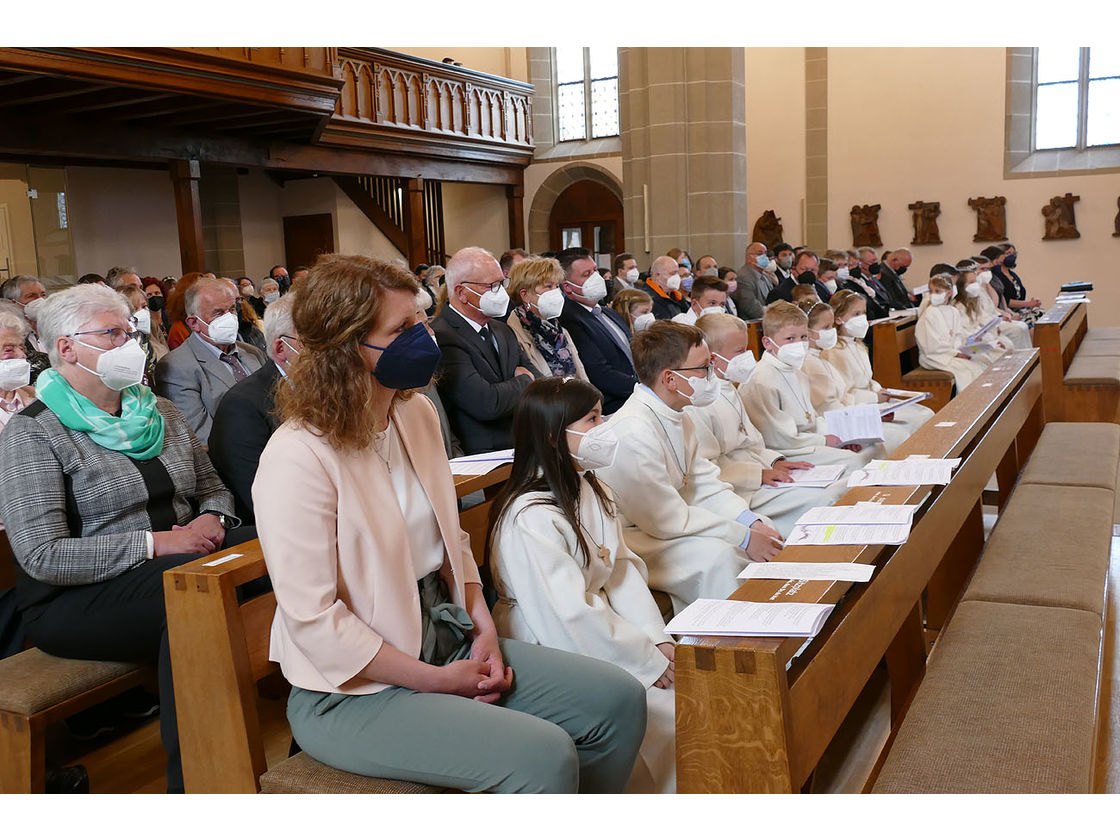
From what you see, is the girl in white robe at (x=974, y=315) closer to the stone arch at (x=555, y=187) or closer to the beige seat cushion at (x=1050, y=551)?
the beige seat cushion at (x=1050, y=551)

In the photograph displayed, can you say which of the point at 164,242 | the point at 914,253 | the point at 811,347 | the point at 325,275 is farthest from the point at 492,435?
the point at 914,253

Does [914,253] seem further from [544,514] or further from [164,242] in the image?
[544,514]

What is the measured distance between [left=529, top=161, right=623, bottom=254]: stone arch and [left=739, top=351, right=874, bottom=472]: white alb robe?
38.3 feet

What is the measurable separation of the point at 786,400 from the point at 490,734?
342 cm

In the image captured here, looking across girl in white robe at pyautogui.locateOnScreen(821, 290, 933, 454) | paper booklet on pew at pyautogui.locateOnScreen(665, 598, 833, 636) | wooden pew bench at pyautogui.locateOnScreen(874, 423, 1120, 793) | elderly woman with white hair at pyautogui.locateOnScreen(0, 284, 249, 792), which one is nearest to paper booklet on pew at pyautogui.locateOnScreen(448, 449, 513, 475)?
elderly woman with white hair at pyautogui.locateOnScreen(0, 284, 249, 792)

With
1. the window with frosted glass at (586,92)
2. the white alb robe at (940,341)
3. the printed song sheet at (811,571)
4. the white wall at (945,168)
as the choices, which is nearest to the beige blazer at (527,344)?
the printed song sheet at (811,571)

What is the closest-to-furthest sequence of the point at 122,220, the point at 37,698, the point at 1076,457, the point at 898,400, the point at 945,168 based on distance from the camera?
the point at 37,698, the point at 1076,457, the point at 898,400, the point at 122,220, the point at 945,168

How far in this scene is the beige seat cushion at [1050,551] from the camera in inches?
109

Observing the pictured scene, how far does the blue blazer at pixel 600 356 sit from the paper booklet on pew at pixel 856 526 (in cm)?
275

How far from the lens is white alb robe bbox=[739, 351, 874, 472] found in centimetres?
481

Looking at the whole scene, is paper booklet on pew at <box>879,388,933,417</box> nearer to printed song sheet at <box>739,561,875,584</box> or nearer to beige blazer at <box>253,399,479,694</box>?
printed song sheet at <box>739,561,875,584</box>

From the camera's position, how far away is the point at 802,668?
→ 1.82 metres

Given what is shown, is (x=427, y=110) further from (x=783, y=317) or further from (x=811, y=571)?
(x=811, y=571)

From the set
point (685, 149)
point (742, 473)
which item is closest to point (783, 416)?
point (742, 473)
